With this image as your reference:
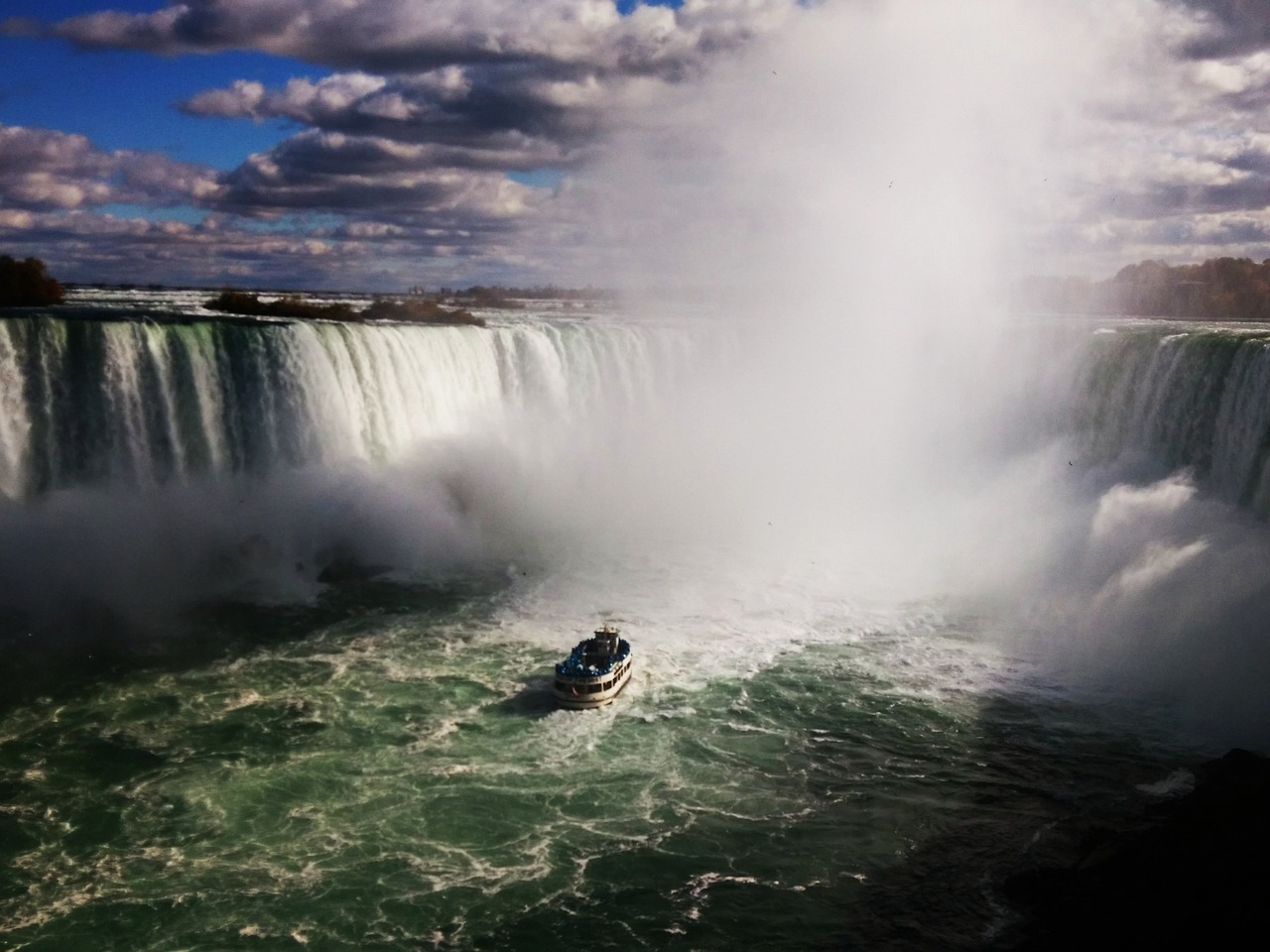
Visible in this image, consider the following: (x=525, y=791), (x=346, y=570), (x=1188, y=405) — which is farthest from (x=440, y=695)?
(x=1188, y=405)

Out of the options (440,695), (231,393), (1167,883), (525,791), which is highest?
(231,393)

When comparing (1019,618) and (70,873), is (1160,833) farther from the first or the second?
(70,873)

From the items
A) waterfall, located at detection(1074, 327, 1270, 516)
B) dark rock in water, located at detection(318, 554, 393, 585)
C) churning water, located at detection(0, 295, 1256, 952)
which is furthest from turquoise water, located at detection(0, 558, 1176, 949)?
waterfall, located at detection(1074, 327, 1270, 516)


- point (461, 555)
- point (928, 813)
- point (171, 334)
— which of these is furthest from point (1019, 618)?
point (171, 334)

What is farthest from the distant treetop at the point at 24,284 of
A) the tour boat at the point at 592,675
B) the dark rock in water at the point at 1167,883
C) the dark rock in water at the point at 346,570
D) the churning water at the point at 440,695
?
the dark rock in water at the point at 1167,883

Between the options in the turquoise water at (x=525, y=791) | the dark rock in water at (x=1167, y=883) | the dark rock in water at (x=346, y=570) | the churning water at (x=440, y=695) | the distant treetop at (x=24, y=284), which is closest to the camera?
the dark rock in water at (x=1167, y=883)

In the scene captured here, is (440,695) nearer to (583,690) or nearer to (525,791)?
(583,690)

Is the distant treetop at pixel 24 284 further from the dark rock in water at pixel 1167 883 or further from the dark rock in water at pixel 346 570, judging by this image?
the dark rock in water at pixel 1167 883
